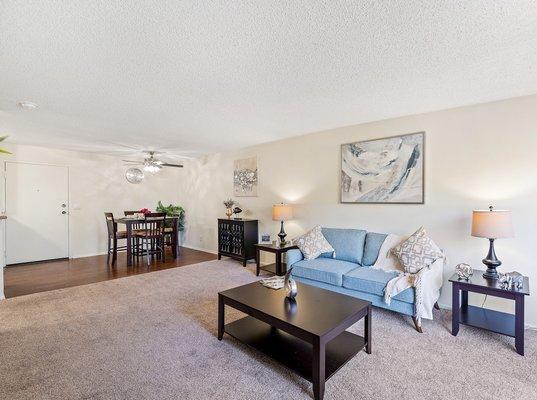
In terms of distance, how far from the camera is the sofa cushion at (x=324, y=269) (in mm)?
3158

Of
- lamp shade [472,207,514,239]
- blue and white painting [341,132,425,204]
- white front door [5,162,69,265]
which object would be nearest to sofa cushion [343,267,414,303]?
lamp shade [472,207,514,239]

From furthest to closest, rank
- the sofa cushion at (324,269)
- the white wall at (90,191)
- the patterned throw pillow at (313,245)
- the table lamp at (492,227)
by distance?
the white wall at (90,191), the patterned throw pillow at (313,245), the sofa cushion at (324,269), the table lamp at (492,227)

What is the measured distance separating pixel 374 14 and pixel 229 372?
250 centimetres

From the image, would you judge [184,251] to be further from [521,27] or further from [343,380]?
[521,27]

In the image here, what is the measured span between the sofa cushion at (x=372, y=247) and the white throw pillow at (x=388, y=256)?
0.05 m

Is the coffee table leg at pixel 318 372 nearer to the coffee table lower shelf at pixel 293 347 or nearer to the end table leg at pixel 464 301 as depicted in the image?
the coffee table lower shelf at pixel 293 347

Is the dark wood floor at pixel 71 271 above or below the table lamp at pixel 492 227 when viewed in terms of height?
below

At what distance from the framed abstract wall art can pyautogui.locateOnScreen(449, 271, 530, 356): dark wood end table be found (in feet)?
11.9

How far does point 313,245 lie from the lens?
3.74m

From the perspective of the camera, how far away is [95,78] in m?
2.43

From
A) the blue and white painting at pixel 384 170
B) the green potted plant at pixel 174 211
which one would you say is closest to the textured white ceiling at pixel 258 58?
the blue and white painting at pixel 384 170

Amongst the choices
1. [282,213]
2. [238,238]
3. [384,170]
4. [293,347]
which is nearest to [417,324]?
[293,347]

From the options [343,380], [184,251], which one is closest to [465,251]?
[343,380]

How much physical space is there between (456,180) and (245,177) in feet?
11.7
